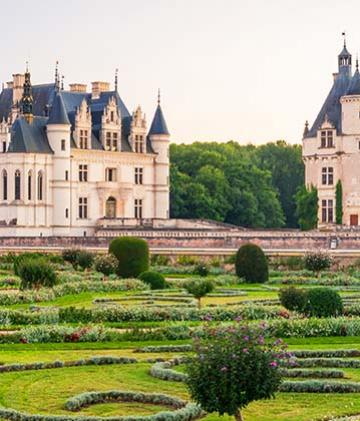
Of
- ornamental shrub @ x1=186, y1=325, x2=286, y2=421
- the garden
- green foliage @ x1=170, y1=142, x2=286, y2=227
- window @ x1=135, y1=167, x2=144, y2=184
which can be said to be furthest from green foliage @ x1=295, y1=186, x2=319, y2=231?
ornamental shrub @ x1=186, y1=325, x2=286, y2=421

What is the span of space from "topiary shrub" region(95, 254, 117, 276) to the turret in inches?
1241

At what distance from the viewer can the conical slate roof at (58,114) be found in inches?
2566

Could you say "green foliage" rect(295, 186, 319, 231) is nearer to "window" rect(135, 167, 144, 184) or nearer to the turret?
the turret

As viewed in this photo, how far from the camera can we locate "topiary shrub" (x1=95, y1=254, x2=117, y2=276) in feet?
129

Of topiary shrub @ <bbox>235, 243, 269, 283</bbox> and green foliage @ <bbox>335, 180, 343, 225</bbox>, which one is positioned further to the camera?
green foliage @ <bbox>335, 180, 343, 225</bbox>

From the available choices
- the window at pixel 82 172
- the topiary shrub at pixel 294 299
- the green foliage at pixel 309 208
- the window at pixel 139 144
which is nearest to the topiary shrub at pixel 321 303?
the topiary shrub at pixel 294 299

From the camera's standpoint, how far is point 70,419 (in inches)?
550

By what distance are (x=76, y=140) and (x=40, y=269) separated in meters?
35.3

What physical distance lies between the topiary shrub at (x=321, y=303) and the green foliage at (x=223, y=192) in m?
52.4

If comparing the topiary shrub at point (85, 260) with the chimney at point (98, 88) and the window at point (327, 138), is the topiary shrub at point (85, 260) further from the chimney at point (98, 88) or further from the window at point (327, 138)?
the chimney at point (98, 88)

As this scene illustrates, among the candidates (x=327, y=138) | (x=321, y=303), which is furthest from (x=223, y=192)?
(x=321, y=303)

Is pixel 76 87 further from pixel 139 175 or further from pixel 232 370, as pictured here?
pixel 232 370

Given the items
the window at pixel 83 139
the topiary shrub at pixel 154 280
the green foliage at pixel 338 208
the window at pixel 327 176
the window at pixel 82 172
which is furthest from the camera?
the window at pixel 83 139

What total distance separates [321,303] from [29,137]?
41791mm
